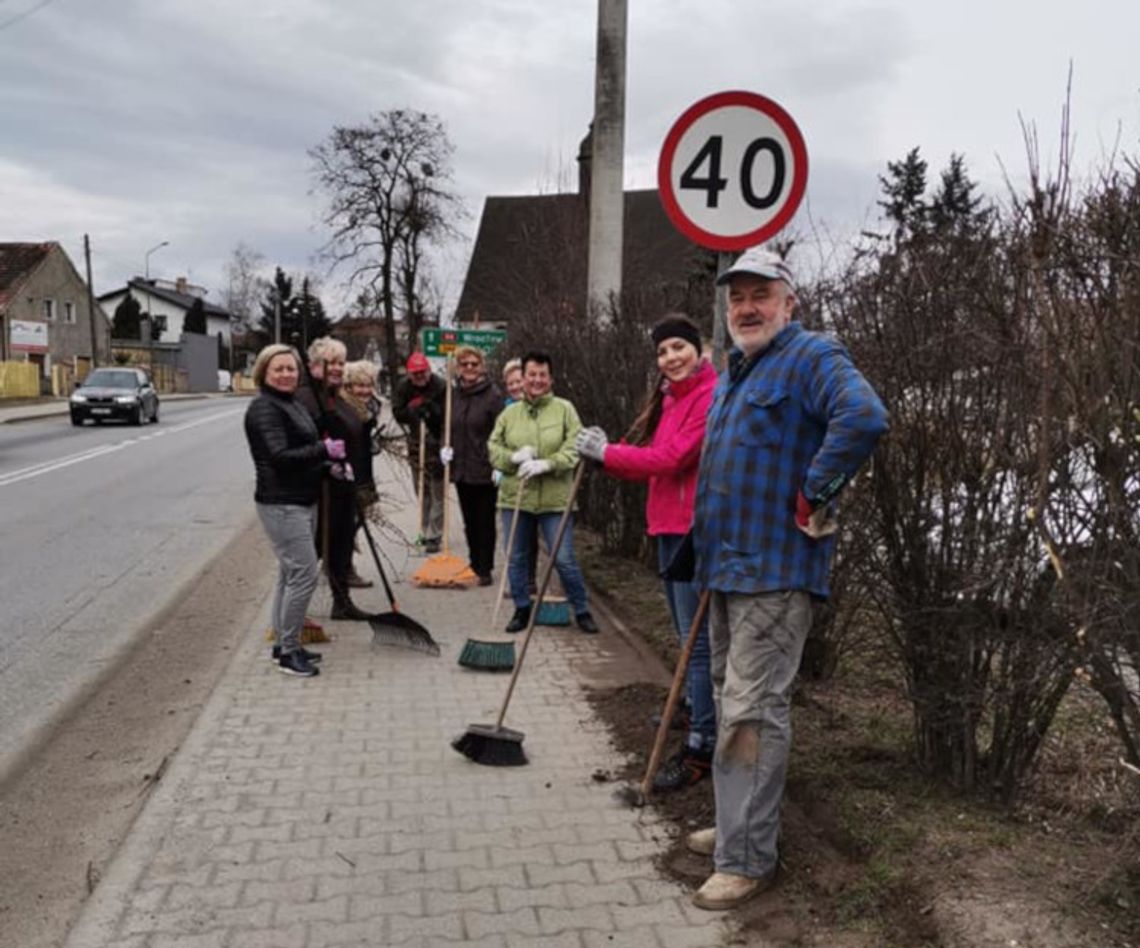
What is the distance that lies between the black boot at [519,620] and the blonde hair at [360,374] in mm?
2200

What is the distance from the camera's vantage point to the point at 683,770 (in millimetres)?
4188

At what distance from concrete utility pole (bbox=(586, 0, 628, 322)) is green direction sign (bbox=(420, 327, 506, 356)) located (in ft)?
10.8

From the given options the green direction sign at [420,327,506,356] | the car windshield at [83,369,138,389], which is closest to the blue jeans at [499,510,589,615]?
the green direction sign at [420,327,506,356]

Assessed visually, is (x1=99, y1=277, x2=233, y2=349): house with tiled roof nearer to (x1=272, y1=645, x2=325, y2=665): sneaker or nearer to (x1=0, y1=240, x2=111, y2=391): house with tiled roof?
(x1=0, y1=240, x2=111, y2=391): house with tiled roof

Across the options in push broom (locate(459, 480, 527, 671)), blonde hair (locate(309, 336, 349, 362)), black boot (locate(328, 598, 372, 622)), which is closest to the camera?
push broom (locate(459, 480, 527, 671))

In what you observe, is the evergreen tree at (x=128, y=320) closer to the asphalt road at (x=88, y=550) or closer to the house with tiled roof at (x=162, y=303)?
the house with tiled roof at (x=162, y=303)

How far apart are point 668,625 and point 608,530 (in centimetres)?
264

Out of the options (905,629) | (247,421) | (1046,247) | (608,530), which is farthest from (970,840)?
(608,530)

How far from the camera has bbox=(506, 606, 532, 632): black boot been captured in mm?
6906

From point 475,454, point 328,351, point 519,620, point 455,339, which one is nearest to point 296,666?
point 519,620

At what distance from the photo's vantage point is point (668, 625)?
21.6 ft

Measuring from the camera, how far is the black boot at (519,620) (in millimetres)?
6906

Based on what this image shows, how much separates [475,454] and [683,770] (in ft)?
15.1

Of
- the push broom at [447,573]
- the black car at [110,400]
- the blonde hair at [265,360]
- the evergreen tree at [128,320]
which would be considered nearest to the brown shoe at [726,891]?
the blonde hair at [265,360]
